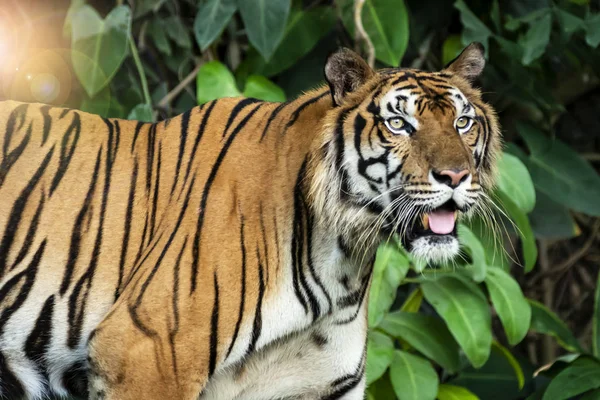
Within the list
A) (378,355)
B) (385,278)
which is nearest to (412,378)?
(378,355)

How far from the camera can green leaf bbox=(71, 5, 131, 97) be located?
3850 millimetres

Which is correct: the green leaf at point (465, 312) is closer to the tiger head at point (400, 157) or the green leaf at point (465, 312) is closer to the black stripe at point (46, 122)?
the tiger head at point (400, 157)

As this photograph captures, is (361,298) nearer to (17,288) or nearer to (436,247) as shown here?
(436,247)

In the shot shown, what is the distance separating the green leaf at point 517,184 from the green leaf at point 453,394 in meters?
0.81

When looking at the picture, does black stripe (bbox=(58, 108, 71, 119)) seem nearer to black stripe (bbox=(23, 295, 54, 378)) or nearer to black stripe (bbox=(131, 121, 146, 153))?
black stripe (bbox=(131, 121, 146, 153))

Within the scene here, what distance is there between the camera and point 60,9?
4.43 metres

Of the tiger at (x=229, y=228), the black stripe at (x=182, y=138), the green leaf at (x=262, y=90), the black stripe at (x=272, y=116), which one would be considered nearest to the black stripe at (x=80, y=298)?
the tiger at (x=229, y=228)

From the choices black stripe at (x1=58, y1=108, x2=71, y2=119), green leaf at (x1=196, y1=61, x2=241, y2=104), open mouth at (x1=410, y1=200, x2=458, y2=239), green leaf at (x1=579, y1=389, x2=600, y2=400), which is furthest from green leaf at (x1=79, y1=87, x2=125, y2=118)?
green leaf at (x1=579, y1=389, x2=600, y2=400)

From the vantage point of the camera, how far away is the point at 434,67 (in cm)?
494

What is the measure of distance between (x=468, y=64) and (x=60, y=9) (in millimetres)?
2403

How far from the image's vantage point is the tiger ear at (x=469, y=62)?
267cm

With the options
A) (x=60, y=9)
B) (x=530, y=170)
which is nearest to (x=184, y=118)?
(x=60, y=9)

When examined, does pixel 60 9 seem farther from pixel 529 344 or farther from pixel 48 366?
pixel 529 344

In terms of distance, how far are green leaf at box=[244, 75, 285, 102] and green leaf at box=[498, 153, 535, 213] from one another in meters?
0.99
